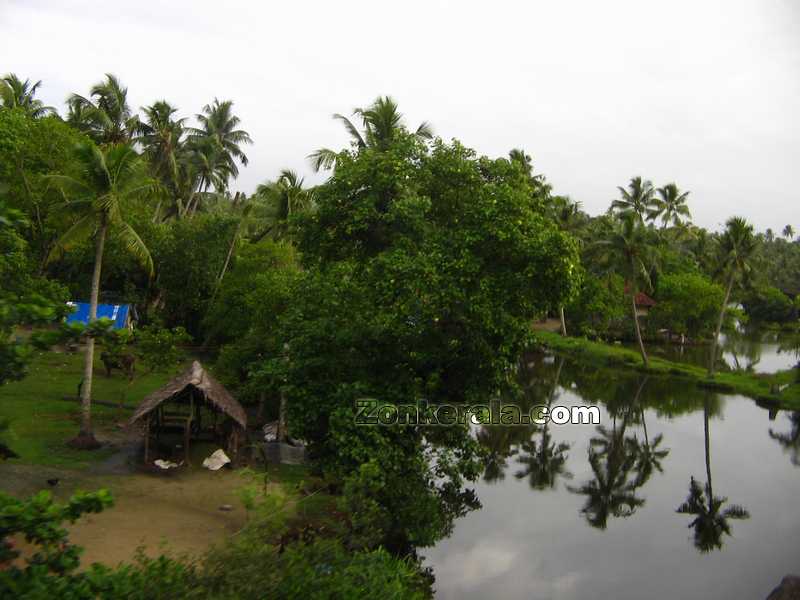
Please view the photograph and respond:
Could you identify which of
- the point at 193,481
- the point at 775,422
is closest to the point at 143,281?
the point at 193,481

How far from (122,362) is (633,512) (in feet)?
58.4

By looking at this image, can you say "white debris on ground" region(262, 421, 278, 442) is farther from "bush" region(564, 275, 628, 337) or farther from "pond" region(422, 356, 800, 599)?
"bush" region(564, 275, 628, 337)

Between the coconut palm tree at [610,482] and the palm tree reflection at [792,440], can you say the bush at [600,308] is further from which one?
the coconut palm tree at [610,482]

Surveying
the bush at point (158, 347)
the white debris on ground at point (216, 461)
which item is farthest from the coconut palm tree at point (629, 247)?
the white debris on ground at point (216, 461)

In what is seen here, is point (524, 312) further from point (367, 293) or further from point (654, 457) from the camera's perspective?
point (654, 457)

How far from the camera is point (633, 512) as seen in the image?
16.3 meters

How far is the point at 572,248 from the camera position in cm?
1088

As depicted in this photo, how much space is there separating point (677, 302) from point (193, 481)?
39.0 meters

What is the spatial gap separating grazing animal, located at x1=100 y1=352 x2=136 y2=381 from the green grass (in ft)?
1.21

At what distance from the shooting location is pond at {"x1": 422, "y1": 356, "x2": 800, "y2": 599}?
12.7m

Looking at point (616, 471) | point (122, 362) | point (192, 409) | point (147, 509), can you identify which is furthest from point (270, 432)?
point (616, 471)

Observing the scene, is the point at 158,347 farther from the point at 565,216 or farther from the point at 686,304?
the point at 686,304

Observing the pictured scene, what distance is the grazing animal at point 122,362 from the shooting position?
74.0ft

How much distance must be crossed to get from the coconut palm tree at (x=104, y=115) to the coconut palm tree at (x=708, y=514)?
2907cm
